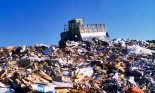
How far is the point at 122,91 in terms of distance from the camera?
12.1 meters

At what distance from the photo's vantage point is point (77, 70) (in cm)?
1376

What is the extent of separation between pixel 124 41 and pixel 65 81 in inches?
508

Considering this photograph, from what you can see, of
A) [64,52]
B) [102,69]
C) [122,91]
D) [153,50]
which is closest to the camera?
[122,91]

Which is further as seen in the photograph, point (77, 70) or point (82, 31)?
point (82, 31)

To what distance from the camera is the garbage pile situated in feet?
36.7

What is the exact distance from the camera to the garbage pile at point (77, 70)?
11.2 metres

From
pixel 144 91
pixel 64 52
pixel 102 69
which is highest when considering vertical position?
pixel 64 52

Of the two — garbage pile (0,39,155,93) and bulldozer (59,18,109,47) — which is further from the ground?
bulldozer (59,18,109,47)

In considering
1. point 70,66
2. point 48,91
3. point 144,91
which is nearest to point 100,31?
point 70,66

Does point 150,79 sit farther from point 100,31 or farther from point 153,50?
point 100,31

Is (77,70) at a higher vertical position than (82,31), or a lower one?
lower

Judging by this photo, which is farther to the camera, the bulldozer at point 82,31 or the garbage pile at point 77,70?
the bulldozer at point 82,31

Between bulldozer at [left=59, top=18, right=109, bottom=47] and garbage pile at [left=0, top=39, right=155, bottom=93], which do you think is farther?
bulldozer at [left=59, top=18, right=109, bottom=47]

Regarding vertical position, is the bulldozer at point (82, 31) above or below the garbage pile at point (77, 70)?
above
